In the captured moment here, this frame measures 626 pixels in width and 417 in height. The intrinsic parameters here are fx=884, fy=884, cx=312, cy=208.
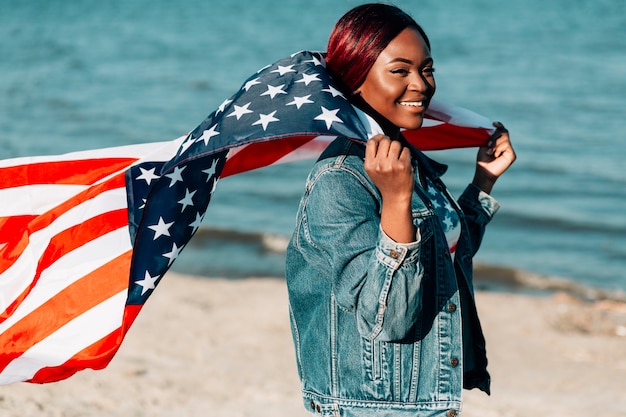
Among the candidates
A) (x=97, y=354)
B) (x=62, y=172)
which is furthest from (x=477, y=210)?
(x=62, y=172)

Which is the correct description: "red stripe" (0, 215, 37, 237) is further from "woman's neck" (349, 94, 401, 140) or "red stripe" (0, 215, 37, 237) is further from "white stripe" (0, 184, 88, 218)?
"woman's neck" (349, 94, 401, 140)

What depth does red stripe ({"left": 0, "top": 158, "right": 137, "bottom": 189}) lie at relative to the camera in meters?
3.50

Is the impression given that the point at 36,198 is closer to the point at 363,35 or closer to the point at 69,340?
the point at 69,340

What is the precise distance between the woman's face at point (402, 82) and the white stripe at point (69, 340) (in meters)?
1.25

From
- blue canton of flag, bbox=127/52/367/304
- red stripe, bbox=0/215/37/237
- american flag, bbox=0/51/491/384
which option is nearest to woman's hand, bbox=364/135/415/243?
blue canton of flag, bbox=127/52/367/304

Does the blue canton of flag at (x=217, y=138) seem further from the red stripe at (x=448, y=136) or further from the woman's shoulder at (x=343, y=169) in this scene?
the red stripe at (x=448, y=136)

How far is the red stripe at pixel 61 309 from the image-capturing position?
3.35 meters

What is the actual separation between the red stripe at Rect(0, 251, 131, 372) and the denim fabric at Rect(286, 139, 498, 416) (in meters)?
0.87

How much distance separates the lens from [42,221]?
11.2 ft

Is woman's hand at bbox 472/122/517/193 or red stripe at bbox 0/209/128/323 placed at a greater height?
woman's hand at bbox 472/122/517/193

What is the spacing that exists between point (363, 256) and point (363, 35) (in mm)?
700

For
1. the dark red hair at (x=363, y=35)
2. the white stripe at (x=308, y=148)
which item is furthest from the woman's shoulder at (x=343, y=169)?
the white stripe at (x=308, y=148)

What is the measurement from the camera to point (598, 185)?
456 inches

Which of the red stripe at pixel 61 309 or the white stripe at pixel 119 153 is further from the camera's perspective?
the white stripe at pixel 119 153
